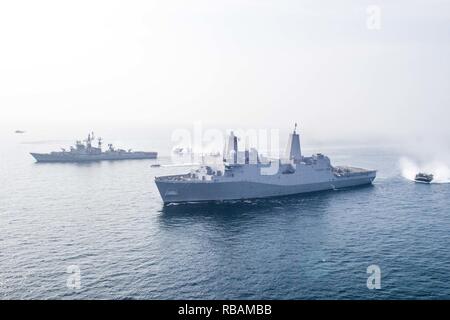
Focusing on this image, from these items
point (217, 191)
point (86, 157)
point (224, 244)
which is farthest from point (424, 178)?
point (86, 157)

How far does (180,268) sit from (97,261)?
822cm

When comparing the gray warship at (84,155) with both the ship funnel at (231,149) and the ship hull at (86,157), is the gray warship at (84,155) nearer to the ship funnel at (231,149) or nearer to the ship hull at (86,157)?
the ship hull at (86,157)

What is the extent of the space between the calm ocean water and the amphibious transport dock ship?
253 cm

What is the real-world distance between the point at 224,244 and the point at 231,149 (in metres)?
28.6

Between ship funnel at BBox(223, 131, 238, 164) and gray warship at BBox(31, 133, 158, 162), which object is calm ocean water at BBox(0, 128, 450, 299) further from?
gray warship at BBox(31, 133, 158, 162)

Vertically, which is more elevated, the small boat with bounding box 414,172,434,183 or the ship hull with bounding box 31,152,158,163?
the ship hull with bounding box 31,152,158,163

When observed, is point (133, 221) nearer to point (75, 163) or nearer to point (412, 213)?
point (412, 213)

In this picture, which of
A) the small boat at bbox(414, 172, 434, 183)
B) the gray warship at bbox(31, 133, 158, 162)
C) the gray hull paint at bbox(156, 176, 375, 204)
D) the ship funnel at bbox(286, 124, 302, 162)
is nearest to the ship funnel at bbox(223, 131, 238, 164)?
the gray hull paint at bbox(156, 176, 375, 204)

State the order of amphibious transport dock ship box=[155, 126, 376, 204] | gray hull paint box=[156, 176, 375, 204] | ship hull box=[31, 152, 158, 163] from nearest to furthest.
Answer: gray hull paint box=[156, 176, 375, 204], amphibious transport dock ship box=[155, 126, 376, 204], ship hull box=[31, 152, 158, 163]

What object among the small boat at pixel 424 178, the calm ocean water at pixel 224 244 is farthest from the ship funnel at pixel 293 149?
the small boat at pixel 424 178

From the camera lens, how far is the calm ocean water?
29763 mm
